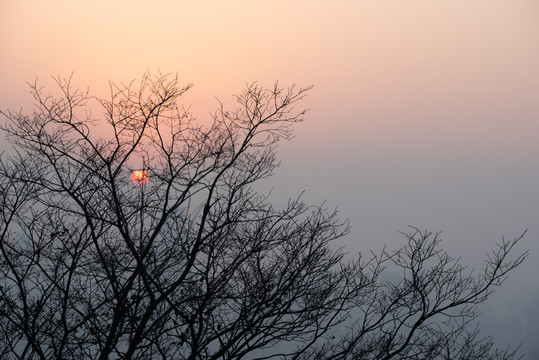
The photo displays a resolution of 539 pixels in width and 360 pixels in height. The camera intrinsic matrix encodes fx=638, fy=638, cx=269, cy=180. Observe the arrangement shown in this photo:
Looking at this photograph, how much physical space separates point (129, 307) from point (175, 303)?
63 cm

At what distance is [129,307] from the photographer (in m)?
8.84

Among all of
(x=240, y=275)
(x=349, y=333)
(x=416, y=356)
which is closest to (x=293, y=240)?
(x=240, y=275)

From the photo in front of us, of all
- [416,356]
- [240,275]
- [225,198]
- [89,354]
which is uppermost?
[225,198]

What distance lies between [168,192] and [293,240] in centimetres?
204

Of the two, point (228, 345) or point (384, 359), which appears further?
point (384, 359)

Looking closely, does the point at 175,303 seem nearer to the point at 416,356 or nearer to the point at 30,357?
the point at 30,357

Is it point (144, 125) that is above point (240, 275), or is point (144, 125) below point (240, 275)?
above

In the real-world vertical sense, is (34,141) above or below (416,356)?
above

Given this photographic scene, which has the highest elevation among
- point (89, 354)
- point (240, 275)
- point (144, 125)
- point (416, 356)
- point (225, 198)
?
point (144, 125)

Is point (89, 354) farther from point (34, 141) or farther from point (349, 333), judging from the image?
point (349, 333)

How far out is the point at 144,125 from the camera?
954cm

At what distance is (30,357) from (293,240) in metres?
4.26

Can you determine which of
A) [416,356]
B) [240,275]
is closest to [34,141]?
[240,275]

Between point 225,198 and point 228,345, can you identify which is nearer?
point 228,345
